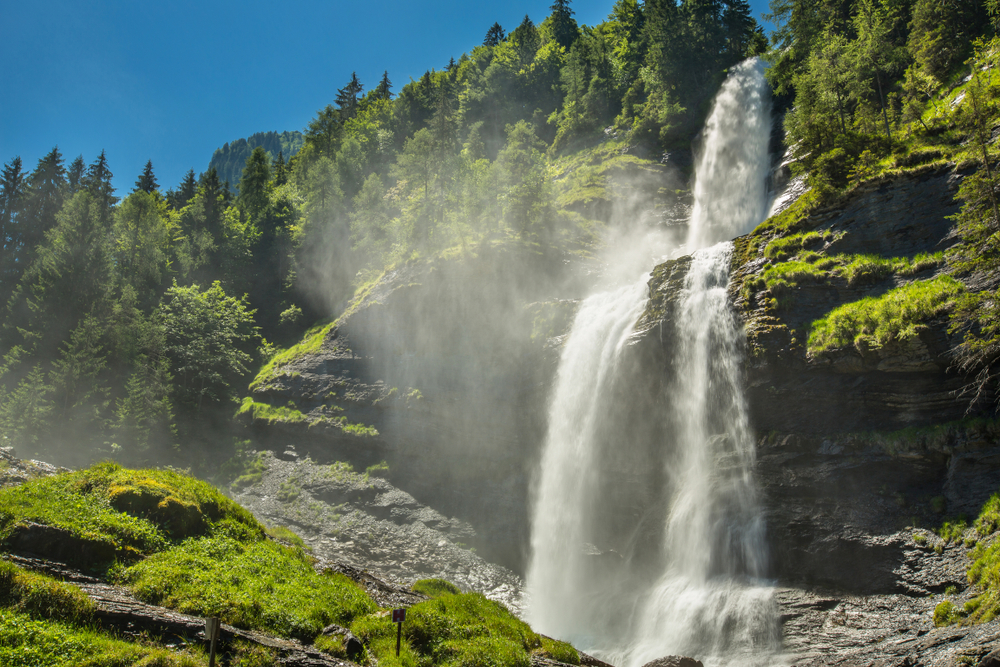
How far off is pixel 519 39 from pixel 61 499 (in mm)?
81442

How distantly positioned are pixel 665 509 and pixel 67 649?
23033mm

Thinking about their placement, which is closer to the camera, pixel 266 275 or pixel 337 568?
pixel 337 568

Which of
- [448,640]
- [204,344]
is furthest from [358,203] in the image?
[448,640]

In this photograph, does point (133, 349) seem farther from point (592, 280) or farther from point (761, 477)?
point (761, 477)

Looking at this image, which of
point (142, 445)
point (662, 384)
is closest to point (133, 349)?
point (142, 445)

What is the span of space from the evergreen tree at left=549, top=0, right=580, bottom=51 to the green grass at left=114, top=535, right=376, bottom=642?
8305 cm

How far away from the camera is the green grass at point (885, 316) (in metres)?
19.1

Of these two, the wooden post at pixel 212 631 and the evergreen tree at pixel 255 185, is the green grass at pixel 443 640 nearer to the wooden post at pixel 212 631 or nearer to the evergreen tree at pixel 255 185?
the wooden post at pixel 212 631

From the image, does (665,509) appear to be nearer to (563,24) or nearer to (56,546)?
(56,546)

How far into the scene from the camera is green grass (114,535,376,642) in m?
11.7

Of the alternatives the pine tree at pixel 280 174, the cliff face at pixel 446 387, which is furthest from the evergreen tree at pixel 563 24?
the cliff face at pixel 446 387

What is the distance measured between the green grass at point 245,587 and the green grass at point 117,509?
2.37 ft

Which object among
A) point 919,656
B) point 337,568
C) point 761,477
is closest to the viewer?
point 919,656

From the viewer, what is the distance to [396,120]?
7556 centimetres
